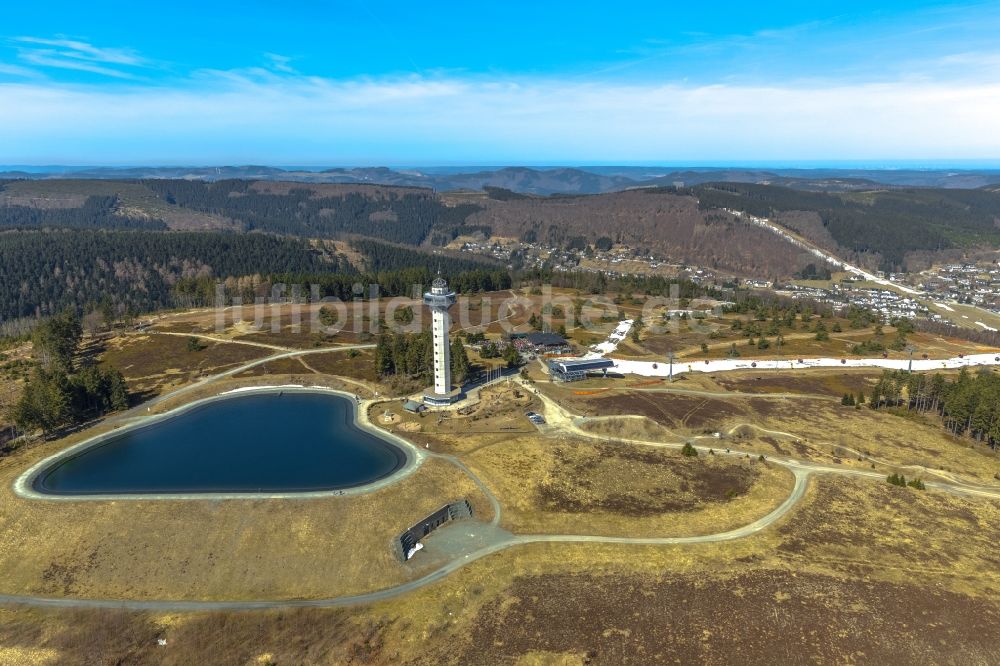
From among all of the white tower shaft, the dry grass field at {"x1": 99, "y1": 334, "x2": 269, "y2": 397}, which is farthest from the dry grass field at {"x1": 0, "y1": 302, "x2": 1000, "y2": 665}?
the dry grass field at {"x1": 99, "y1": 334, "x2": 269, "y2": 397}

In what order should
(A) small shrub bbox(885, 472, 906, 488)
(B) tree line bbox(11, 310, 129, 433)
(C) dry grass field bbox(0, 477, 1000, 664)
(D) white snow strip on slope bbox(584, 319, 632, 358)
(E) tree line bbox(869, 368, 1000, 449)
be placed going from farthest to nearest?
1. (D) white snow strip on slope bbox(584, 319, 632, 358)
2. (B) tree line bbox(11, 310, 129, 433)
3. (E) tree line bbox(869, 368, 1000, 449)
4. (A) small shrub bbox(885, 472, 906, 488)
5. (C) dry grass field bbox(0, 477, 1000, 664)

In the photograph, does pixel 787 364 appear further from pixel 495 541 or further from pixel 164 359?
pixel 164 359

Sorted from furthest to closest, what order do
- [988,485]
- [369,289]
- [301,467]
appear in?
[369,289]
[301,467]
[988,485]

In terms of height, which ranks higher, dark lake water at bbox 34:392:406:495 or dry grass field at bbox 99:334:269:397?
dry grass field at bbox 99:334:269:397

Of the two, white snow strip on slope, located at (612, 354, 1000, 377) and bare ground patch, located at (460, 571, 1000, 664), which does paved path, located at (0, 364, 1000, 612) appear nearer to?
bare ground patch, located at (460, 571, 1000, 664)

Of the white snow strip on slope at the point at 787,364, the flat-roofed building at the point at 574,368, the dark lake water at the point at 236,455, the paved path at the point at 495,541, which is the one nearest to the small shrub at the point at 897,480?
the paved path at the point at 495,541

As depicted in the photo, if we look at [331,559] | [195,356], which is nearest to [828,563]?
[331,559]

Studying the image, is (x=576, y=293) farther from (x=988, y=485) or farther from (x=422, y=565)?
(x=422, y=565)

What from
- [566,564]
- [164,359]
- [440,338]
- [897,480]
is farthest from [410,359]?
[897,480]
